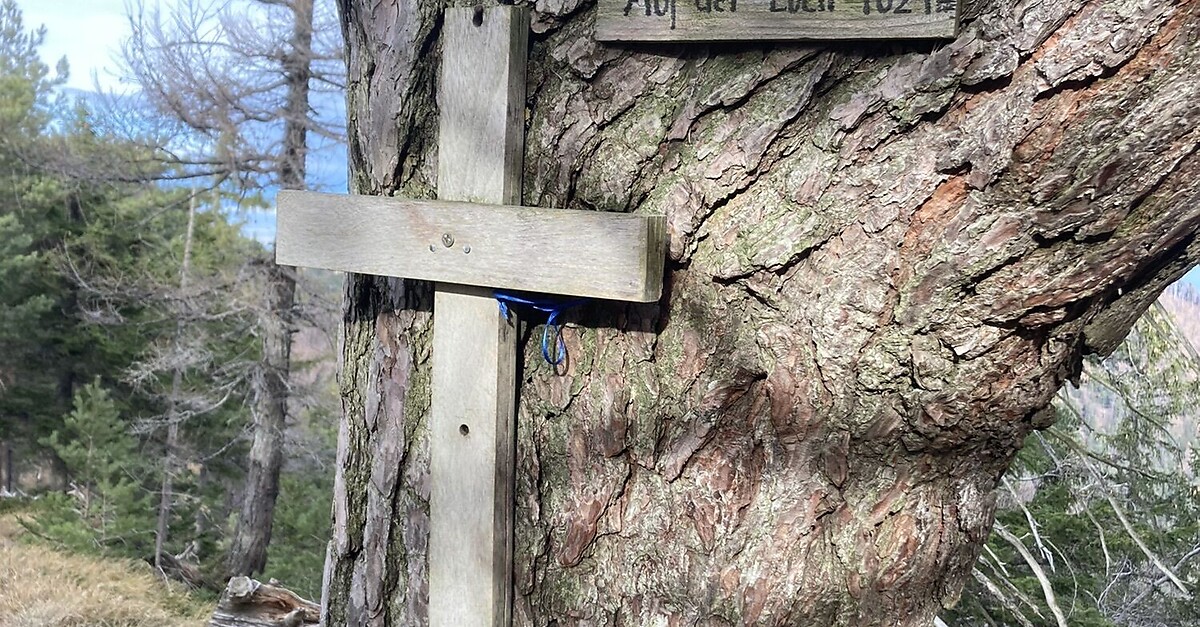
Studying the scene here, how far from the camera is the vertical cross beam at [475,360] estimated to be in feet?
5.25

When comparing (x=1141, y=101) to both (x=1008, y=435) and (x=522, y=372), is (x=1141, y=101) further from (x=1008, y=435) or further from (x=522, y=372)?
(x=522, y=372)

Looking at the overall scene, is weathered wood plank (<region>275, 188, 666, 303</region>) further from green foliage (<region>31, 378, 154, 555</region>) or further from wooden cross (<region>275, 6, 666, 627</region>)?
green foliage (<region>31, 378, 154, 555</region>)

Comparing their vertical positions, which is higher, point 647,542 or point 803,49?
point 803,49

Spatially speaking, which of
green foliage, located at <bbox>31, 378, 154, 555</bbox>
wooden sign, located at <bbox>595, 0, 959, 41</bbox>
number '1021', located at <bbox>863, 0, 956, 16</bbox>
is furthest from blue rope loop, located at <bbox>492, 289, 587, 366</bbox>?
green foliage, located at <bbox>31, 378, 154, 555</bbox>

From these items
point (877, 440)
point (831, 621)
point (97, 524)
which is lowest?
point (97, 524)

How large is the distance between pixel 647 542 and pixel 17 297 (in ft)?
49.1

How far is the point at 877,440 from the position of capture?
1449 mm

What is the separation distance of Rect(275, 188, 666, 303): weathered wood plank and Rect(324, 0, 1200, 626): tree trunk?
0.10 meters

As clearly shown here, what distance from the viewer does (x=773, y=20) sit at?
1396 mm

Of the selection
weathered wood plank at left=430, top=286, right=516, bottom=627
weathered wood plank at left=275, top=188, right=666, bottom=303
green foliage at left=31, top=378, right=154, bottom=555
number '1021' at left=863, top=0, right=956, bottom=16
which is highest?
number '1021' at left=863, top=0, right=956, bottom=16

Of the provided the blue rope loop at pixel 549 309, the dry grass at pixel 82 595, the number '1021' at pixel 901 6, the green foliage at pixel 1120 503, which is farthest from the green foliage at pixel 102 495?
the number '1021' at pixel 901 6

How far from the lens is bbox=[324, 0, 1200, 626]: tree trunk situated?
4.09 feet

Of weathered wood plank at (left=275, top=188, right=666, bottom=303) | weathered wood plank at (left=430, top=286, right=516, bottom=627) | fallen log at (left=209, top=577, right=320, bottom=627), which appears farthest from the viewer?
fallen log at (left=209, top=577, right=320, bottom=627)

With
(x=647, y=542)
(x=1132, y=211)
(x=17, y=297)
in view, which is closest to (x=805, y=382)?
(x=647, y=542)
